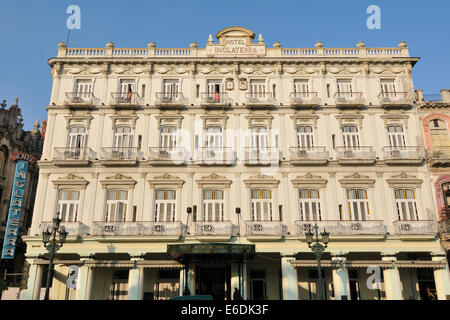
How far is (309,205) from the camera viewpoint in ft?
70.4

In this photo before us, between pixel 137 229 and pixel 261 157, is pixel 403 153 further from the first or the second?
pixel 137 229

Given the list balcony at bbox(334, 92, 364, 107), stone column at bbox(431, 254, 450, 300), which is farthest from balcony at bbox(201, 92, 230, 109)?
stone column at bbox(431, 254, 450, 300)

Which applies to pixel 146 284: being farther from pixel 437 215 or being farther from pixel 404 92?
pixel 404 92

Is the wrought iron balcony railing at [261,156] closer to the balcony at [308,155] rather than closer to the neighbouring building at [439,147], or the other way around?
the balcony at [308,155]

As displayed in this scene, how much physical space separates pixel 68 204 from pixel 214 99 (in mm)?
11728

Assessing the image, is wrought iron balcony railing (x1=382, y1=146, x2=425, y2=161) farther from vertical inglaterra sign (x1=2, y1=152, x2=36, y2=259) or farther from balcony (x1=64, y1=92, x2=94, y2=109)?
vertical inglaterra sign (x1=2, y1=152, x2=36, y2=259)

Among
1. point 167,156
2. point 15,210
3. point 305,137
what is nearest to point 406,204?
point 305,137

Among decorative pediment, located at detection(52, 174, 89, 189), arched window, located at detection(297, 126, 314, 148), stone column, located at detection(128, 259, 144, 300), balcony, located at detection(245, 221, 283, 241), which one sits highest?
arched window, located at detection(297, 126, 314, 148)

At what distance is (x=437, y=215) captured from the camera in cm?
2119

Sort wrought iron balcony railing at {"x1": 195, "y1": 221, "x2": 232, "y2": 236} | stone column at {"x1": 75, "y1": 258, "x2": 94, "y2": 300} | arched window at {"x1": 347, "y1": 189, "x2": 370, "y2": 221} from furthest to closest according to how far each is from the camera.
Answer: arched window at {"x1": 347, "y1": 189, "x2": 370, "y2": 221}
wrought iron balcony railing at {"x1": 195, "y1": 221, "x2": 232, "y2": 236}
stone column at {"x1": 75, "y1": 258, "x2": 94, "y2": 300}

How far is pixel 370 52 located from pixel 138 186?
62.1 ft

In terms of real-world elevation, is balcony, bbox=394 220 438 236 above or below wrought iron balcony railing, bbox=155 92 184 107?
below

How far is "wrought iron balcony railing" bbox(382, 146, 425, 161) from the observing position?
21975mm

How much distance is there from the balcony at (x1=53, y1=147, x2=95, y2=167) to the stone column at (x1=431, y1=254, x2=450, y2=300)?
22.3 metres
